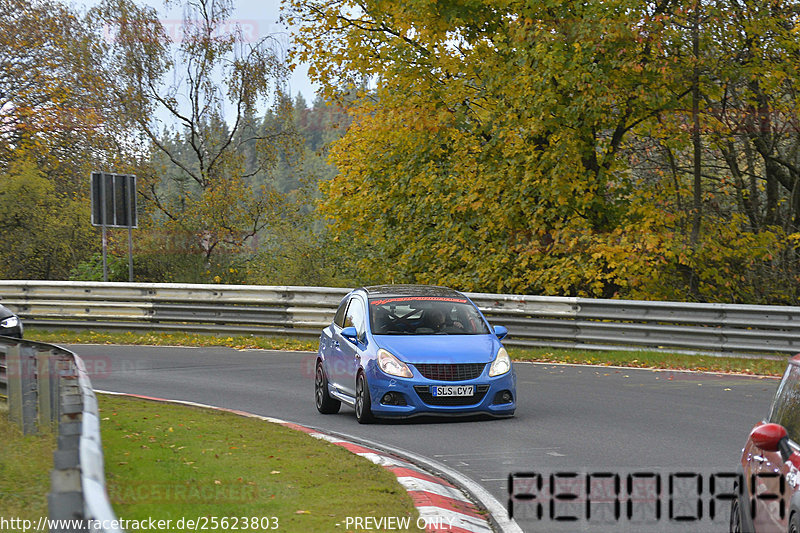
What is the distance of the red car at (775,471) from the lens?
16.1ft

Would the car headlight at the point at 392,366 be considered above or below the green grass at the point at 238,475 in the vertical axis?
above

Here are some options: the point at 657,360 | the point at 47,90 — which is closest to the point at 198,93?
the point at 47,90

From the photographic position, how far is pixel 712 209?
2403 centimetres

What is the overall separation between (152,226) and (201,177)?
4572mm

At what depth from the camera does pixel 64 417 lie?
16.6ft

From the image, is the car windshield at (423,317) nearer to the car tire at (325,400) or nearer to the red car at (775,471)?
the car tire at (325,400)

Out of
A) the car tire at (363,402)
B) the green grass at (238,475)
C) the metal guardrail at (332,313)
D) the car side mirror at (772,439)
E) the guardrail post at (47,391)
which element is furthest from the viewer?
the metal guardrail at (332,313)

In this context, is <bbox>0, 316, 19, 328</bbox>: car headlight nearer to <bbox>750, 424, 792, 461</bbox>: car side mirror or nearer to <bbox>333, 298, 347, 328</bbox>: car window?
<bbox>333, 298, 347, 328</bbox>: car window

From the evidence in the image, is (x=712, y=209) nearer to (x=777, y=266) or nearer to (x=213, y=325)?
(x=777, y=266)

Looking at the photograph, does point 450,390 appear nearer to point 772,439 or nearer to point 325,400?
point 325,400

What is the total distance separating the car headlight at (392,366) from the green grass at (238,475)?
1.42 metres

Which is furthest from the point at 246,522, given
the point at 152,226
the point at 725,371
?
the point at 152,226

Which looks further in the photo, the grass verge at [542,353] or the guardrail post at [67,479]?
the grass verge at [542,353]

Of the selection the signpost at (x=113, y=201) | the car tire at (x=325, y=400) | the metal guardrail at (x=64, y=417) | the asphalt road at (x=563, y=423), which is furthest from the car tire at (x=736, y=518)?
the signpost at (x=113, y=201)
